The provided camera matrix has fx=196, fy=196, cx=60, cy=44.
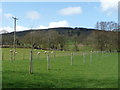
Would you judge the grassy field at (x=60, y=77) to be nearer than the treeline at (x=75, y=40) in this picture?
Yes

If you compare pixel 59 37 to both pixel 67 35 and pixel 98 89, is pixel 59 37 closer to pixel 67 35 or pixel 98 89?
pixel 67 35

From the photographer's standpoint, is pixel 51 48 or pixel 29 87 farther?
pixel 51 48

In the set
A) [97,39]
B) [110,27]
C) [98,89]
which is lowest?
[98,89]

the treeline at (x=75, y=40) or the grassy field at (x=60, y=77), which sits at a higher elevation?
the treeline at (x=75, y=40)

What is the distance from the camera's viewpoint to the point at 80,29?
89062 millimetres

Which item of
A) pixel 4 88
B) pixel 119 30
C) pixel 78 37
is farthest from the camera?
pixel 78 37

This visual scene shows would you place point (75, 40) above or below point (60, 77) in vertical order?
above

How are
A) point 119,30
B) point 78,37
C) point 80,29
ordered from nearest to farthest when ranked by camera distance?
point 119,30, point 78,37, point 80,29

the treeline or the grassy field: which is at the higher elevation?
the treeline

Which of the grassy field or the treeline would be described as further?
the treeline

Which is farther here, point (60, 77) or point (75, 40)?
point (75, 40)

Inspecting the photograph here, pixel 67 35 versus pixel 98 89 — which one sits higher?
pixel 67 35

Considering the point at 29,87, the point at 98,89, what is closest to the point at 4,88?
the point at 29,87

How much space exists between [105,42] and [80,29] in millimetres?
24298
